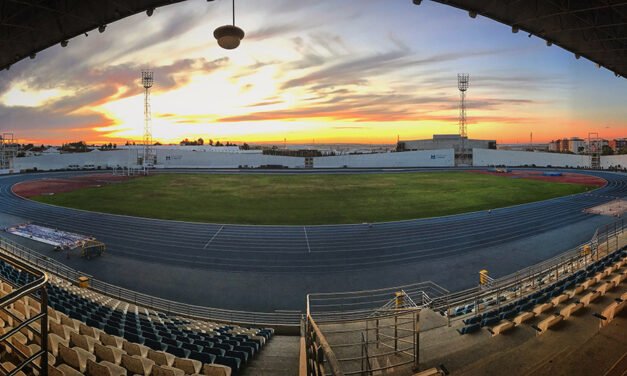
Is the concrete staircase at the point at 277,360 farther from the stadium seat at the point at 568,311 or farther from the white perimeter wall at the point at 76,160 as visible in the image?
the white perimeter wall at the point at 76,160

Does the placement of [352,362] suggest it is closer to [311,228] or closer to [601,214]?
[311,228]

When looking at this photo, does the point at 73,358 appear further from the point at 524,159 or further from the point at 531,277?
the point at 524,159

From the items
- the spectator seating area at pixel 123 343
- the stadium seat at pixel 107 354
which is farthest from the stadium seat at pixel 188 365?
the stadium seat at pixel 107 354

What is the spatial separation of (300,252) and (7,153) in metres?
75.5

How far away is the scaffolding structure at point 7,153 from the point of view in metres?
62.7

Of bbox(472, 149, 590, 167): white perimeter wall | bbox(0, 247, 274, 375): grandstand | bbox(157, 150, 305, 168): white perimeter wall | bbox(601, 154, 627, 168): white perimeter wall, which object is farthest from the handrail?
bbox(601, 154, 627, 168): white perimeter wall

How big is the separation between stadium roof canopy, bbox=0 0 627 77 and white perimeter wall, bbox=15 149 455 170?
65.6 meters

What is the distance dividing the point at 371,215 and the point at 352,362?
2234 centimetres

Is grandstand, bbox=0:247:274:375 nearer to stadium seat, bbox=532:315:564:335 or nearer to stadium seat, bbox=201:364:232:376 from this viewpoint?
stadium seat, bbox=201:364:232:376

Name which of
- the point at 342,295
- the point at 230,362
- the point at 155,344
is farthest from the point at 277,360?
the point at 342,295

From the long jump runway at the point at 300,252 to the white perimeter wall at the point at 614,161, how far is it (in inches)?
1964

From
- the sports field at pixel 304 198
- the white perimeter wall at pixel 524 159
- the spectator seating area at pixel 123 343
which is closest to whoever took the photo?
the spectator seating area at pixel 123 343

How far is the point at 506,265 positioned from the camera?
17.0 meters

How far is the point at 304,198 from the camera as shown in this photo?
119 feet
